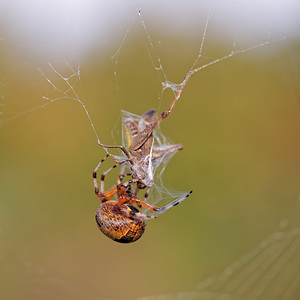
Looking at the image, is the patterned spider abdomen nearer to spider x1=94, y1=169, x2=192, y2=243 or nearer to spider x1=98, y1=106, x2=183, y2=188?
spider x1=94, y1=169, x2=192, y2=243

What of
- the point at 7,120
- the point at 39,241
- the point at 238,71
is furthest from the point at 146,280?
the point at 238,71

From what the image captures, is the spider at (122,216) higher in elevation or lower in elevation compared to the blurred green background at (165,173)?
lower

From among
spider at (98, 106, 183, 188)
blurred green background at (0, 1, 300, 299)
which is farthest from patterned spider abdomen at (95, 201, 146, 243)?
blurred green background at (0, 1, 300, 299)

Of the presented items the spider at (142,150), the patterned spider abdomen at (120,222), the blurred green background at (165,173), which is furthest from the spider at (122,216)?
the blurred green background at (165,173)

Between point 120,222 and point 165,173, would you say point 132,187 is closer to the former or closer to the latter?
point 120,222

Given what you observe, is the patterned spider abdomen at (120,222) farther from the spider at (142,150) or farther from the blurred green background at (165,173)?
the blurred green background at (165,173)

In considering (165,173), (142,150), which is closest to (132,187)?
(142,150)

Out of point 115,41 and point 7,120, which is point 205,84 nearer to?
point 115,41
